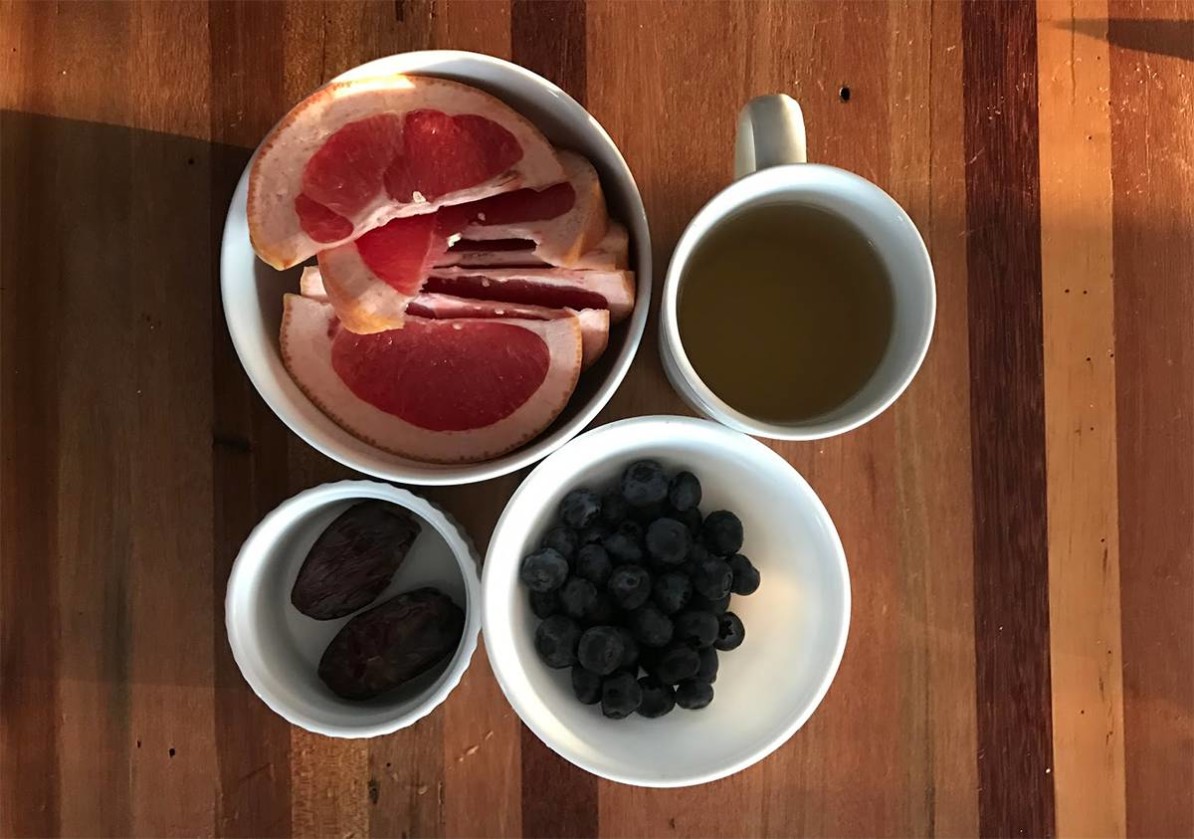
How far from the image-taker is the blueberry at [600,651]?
2.10 feet

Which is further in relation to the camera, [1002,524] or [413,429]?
[1002,524]

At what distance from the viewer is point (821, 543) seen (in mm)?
641

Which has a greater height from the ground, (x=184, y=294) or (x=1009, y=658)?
(x=184, y=294)

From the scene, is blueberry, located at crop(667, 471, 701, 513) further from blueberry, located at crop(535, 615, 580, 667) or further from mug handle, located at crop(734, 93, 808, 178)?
mug handle, located at crop(734, 93, 808, 178)

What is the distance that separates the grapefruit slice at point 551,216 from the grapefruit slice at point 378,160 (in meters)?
0.01

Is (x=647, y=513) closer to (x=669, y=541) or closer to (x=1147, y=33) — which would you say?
(x=669, y=541)

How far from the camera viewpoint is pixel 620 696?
2.10 ft

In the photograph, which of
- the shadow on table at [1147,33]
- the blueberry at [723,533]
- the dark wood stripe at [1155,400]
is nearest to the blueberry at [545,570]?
the blueberry at [723,533]

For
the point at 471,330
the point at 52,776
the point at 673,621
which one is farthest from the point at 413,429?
the point at 52,776

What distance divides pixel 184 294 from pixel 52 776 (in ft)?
1.35

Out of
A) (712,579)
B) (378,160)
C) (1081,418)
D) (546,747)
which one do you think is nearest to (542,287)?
(378,160)

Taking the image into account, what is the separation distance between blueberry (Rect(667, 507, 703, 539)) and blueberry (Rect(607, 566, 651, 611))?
5cm

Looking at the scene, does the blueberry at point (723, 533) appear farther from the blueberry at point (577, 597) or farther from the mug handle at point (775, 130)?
the mug handle at point (775, 130)

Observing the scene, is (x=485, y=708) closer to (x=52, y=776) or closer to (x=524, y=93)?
(x=52, y=776)
